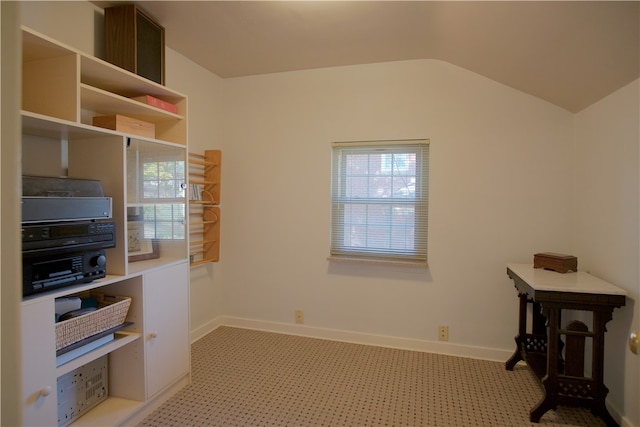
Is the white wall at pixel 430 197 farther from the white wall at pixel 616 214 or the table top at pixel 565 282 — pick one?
the table top at pixel 565 282

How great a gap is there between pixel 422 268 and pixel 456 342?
69 cm

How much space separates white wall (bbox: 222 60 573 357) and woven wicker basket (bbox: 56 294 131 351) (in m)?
1.56

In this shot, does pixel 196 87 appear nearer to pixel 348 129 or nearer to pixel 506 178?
pixel 348 129

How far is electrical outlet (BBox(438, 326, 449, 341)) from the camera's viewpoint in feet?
9.64

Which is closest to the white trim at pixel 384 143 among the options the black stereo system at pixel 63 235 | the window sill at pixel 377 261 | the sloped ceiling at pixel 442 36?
the sloped ceiling at pixel 442 36

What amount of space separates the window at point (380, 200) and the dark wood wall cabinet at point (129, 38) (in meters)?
1.66

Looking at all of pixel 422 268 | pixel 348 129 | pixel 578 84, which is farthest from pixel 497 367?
pixel 348 129

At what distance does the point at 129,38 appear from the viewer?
2.14 meters

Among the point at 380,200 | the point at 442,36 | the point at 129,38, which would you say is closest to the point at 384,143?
the point at 380,200

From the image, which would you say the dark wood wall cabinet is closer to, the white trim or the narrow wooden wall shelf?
the narrow wooden wall shelf

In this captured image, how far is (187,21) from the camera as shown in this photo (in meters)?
2.37

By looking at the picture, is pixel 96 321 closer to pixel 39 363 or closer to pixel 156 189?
pixel 39 363

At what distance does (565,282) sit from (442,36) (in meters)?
1.82

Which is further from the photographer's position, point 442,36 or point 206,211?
point 206,211
